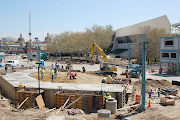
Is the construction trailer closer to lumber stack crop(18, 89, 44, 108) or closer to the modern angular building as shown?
the modern angular building

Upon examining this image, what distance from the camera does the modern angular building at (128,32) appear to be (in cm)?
6059

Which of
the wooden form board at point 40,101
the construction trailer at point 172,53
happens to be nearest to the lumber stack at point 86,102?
the wooden form board at point 40,101

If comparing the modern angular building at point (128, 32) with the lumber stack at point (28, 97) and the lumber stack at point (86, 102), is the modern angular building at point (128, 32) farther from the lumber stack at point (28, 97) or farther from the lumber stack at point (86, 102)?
the lumber stack at point (28, 97)

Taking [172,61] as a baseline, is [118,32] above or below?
above

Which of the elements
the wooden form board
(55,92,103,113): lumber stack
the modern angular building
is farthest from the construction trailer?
the wooden form board

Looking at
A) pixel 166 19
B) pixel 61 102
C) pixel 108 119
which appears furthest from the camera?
pixel 166 19

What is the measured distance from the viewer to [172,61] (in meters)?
36.1

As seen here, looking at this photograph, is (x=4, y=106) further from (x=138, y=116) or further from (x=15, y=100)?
(x=138, y=116)

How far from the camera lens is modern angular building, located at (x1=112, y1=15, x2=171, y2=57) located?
60594mm

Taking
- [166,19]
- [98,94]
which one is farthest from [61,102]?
[166,19]

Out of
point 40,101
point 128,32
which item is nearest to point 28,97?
point 40,101

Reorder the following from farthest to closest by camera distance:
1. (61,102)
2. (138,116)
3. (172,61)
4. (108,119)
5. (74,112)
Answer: (172,61)
(61,102)
(74,112)
(138,116)
(108,119)

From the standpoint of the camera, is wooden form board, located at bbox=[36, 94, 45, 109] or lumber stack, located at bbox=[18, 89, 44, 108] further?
lumber stack, located at bbox=[18, 89, 44, 108]

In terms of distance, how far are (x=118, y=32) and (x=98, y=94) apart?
73077 millimetres
